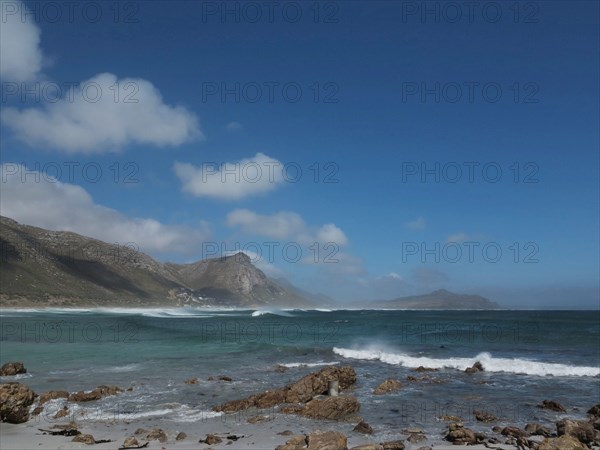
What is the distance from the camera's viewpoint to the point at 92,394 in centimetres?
1830

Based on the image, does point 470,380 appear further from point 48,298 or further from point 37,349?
point 48,298

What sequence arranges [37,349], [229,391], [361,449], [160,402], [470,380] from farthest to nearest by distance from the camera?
[37,349] < [470,380] < [229,391] < [160,402] < [361,449]

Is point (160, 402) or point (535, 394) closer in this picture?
point (160, 402)

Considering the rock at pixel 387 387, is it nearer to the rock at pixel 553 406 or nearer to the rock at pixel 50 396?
the rock at pixel 553 406

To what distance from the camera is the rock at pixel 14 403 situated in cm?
1466

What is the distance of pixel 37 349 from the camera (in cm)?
3403

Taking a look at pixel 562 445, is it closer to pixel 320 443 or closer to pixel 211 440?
pixel 320 443

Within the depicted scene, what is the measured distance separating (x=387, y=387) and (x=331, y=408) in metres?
6.28

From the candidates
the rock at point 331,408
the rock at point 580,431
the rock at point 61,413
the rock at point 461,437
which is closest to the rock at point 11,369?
the rock at point 61,413

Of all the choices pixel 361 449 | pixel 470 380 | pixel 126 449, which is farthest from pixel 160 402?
pixel 470 380

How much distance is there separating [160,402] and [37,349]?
22.1 m

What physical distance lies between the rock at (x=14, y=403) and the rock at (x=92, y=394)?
2408mm

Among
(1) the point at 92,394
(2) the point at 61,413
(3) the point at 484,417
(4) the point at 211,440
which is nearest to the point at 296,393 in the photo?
(4) the point at 211,440

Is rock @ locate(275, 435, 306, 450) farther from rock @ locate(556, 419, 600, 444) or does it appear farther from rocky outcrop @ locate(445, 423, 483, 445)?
rock @ locate(556, 419, 600, 444)
